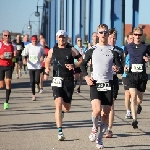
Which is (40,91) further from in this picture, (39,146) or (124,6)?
(124,6)

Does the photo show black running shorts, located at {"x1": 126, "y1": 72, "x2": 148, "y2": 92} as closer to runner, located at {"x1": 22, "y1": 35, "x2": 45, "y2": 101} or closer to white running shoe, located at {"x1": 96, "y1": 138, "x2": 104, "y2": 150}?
white running shoe, located at {"x1": 96, "y1": 138, "x2": 104, "y2": 150}

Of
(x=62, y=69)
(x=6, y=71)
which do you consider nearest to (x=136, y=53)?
(x=62, y=69)

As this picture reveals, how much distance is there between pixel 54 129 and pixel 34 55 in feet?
23.6

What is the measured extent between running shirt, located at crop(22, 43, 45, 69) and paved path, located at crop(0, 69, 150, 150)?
3.74 ft

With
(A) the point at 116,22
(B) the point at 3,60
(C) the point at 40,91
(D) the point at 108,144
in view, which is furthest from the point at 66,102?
(A) the point at 116,22

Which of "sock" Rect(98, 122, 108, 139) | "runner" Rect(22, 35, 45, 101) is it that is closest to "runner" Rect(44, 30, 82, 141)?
"sock" Rect(98, 122, 108, 139)

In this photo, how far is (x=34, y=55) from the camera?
18844 millimetres

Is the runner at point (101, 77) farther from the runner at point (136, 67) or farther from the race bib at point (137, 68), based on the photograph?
the race bib at point (137, 68)

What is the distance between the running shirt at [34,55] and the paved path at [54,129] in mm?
1139

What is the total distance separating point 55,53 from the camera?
10781 millimetres

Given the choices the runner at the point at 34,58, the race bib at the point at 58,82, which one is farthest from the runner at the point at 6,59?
the race bib at the point at 58,82

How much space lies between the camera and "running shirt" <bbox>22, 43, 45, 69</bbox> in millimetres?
18766

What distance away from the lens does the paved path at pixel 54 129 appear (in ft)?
32.5

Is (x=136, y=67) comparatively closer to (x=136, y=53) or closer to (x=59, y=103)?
(x=136, y=53)
